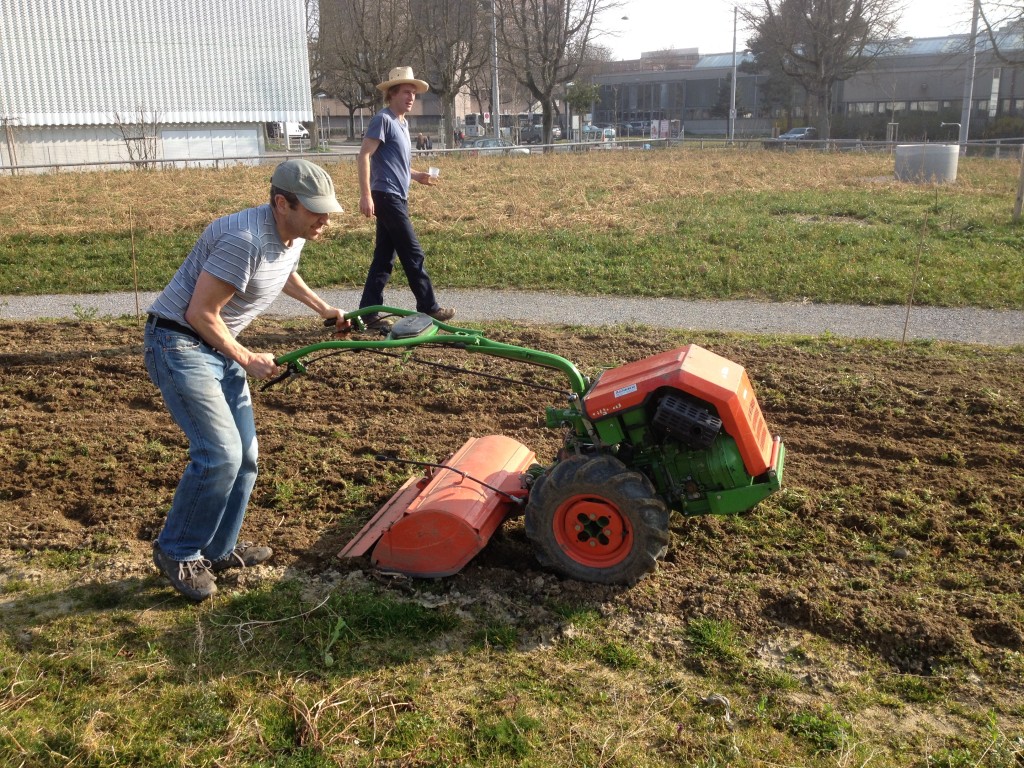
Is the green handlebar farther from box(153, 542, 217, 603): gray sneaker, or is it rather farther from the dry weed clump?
the dry weed clump

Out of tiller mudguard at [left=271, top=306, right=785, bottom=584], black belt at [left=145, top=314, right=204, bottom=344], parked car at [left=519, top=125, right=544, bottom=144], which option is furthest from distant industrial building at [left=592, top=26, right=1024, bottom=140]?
black belt at [left=145, top=314, right=204, bottom=344]

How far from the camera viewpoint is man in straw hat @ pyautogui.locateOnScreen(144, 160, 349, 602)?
3623mm

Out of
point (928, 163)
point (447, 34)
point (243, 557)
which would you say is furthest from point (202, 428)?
point (447, 34)

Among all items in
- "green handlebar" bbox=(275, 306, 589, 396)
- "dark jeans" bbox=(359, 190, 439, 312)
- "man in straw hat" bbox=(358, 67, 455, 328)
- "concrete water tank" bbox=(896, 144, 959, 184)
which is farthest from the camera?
"concrete water tank" bbox=(896, 144, 959, 184)

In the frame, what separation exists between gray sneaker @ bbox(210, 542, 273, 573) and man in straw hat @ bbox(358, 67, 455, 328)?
357 centimetres

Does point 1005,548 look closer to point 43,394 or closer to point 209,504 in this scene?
point 209,504

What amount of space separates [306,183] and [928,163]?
19.4 metres

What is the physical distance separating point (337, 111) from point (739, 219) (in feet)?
273

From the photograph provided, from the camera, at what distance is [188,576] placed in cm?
401

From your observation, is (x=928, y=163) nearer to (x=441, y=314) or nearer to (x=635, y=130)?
(x=441, y=314)

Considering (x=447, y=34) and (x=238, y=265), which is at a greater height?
(x=447, y=34)

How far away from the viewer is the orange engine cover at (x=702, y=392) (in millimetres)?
3756

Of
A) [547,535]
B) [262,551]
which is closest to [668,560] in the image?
[547,535]

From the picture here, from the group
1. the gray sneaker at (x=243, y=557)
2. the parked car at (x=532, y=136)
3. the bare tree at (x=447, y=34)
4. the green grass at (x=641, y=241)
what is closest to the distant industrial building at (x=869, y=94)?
the parked car at (x=532, y=136)
